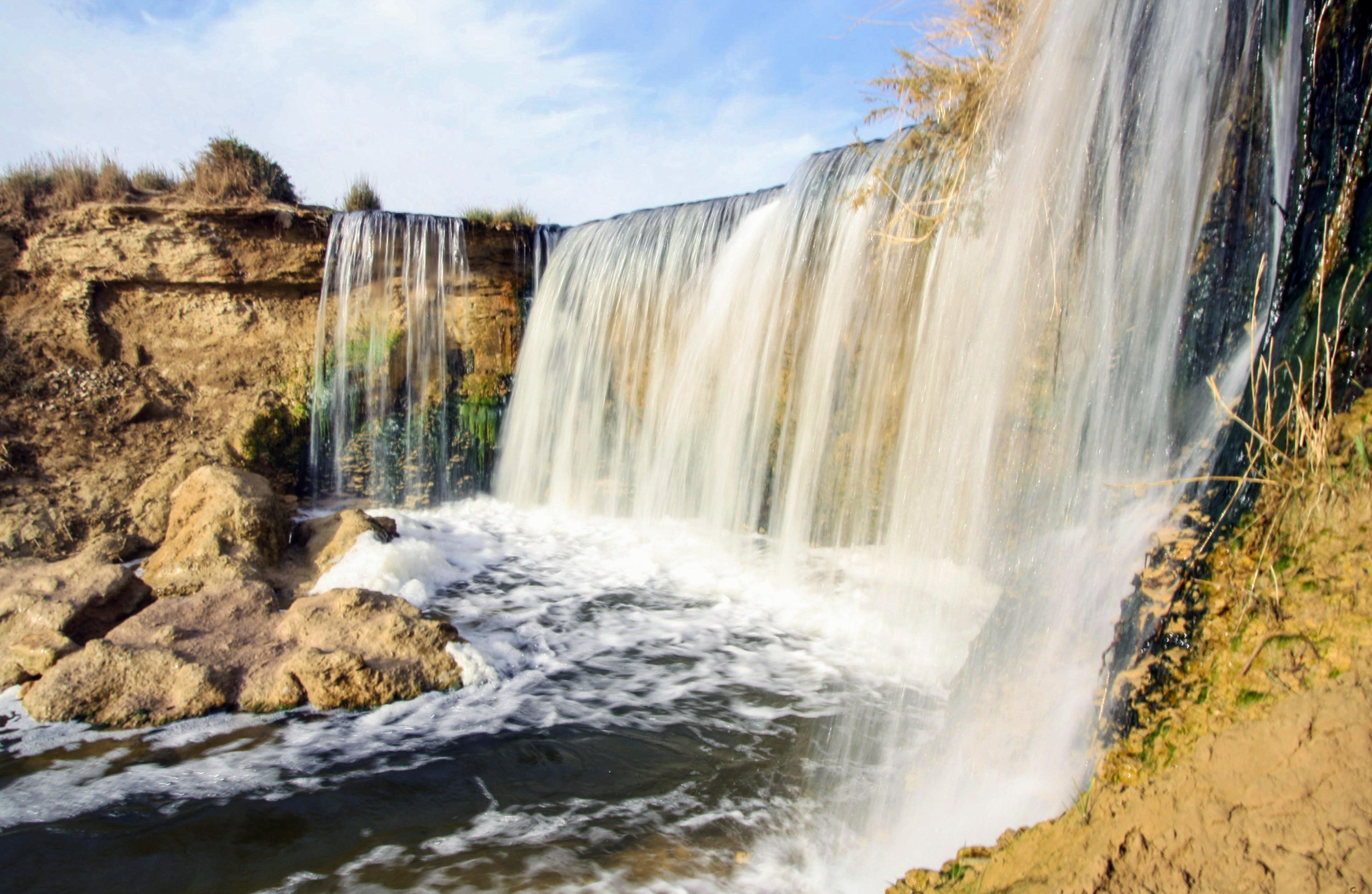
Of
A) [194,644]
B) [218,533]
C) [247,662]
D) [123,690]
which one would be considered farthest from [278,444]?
[123,690]

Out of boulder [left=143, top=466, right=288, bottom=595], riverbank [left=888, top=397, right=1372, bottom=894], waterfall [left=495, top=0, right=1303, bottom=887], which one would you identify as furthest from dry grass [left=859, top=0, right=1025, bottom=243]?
boulder [left=143, top=466, right=288, bottom=595]

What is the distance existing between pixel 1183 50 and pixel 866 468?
3.92 metres

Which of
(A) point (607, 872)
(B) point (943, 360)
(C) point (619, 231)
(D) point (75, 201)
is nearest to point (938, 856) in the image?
(A) point (607, 872)

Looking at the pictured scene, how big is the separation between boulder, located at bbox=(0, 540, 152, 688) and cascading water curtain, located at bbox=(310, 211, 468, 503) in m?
4.83

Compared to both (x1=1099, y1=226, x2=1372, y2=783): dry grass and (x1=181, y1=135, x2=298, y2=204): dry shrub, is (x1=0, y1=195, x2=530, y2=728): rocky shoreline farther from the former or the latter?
(x1=1099, y1=226, x2=1372, y2=783): dry grass

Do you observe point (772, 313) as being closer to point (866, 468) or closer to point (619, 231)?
point (866, 468)

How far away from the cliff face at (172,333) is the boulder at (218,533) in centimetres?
226

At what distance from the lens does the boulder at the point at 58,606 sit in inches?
185

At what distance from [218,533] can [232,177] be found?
22.0ft

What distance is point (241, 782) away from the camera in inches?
141

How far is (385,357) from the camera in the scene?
35.3 ft

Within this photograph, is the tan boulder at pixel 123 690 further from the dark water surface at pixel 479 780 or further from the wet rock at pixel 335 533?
the wet rock at pixel 335 533

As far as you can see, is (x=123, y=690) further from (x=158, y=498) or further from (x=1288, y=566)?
(x=1288, y=566)

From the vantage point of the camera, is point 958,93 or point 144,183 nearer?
point 958,93
